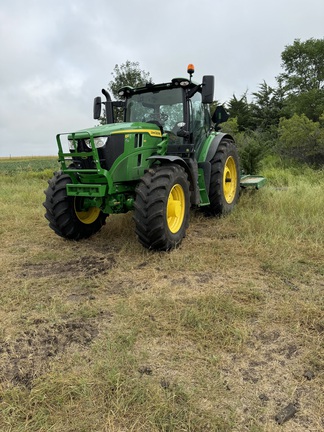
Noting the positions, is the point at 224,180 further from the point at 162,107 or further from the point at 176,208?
the point at 176,208

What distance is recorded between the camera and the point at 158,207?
14.3 feet

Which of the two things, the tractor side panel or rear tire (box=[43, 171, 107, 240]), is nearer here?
the tractor side panel

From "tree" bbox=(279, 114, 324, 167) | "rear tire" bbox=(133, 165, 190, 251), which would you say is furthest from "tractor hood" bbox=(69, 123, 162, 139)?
"tree" bbox=(279, 114, 324, 167)

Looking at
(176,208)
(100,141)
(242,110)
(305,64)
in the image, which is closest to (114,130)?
(100,141)

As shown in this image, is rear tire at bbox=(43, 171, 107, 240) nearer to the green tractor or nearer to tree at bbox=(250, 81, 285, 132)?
the green tractor

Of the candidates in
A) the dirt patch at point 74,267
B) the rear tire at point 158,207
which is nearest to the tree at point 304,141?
the rear tire at point 158,207

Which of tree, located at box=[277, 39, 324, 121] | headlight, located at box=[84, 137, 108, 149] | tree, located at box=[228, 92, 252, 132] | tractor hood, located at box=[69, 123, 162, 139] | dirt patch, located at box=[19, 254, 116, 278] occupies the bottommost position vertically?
dirt patch, located at box=[19, 254, 116, 278]

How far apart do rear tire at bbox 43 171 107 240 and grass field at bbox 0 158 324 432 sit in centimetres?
29

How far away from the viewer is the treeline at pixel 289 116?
13.2m

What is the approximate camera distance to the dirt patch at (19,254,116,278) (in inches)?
164

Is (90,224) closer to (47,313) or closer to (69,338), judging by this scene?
(47,313)

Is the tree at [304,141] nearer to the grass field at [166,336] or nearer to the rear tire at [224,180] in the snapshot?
the rear tire at [224,180]

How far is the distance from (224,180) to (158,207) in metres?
2.54

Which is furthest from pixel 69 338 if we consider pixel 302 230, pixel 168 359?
pixel 302 230
